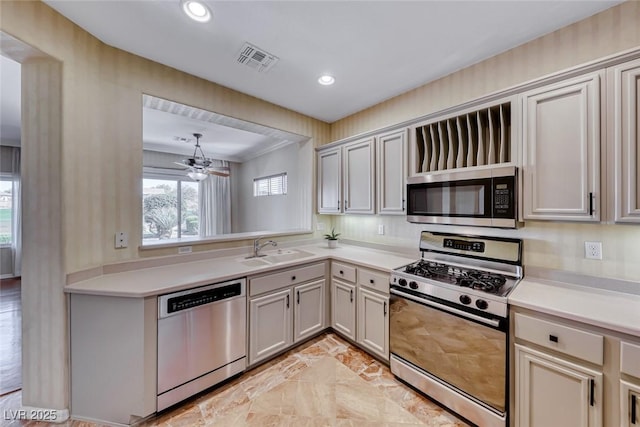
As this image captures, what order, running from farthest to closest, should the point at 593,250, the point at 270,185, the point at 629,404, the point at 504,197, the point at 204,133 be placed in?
the point at 270,185 → the point at 204,133 → the point at 504,197 → the point at 593,250 → the point at 629,404

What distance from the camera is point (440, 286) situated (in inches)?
70.4

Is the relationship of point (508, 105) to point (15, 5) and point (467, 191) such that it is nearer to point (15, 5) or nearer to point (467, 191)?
point (467, 191)

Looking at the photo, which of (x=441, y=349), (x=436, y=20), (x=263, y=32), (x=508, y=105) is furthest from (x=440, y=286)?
(x=263, y=32)

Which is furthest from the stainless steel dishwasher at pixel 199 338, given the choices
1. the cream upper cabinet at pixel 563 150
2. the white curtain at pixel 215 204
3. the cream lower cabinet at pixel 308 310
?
the white curtain at pixel 215 204

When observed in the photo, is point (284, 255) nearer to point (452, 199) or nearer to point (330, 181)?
point (330, 181)

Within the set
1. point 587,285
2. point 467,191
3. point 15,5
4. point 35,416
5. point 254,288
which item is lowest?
point 35,416

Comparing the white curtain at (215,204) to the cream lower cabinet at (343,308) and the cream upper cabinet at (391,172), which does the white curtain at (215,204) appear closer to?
the cream lower cabinet at (343,308)

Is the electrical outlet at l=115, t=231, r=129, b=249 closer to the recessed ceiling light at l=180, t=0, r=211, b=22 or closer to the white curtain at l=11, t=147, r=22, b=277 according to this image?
the recessed ceiling light at l=180, t=0, r=211, b=22

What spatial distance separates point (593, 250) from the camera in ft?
5.40

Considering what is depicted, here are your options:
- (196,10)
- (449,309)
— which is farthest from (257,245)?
(196,10)

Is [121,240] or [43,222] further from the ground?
[43,222]

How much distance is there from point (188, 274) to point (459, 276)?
7.10ft

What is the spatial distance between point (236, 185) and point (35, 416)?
5.38 m

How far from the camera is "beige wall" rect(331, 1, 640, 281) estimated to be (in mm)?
1537
